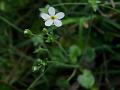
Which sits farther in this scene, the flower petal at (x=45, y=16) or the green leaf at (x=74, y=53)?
the green leaf at (x=74, y=53)

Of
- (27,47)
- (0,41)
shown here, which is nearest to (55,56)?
(27,47)

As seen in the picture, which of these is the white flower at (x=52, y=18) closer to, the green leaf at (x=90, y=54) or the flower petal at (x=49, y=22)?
the flower petal at (x=49, y=22)

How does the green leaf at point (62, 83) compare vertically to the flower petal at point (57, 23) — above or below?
below

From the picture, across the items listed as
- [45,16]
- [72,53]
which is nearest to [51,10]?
[45,16]

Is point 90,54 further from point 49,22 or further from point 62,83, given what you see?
point 49,22

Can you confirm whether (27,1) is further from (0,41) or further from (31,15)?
(0,41)

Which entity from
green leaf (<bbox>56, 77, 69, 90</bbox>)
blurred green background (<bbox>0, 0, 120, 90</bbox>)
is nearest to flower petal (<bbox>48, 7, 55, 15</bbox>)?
blurred green background (<bbox>0, 0, 120, 90</bbox>)

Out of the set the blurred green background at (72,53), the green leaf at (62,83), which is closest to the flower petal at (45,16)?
the blurred green background at (72,53)
